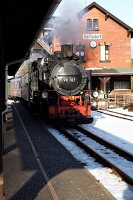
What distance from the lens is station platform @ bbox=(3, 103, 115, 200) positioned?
20.1 ft

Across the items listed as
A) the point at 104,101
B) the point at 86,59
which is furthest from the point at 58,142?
the point at 86,59

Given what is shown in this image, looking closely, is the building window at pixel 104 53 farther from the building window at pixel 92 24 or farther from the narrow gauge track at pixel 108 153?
the narrow gauge track at pixel 108 153

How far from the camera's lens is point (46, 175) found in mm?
7281

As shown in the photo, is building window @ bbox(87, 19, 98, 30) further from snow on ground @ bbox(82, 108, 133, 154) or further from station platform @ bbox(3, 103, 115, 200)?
station platform @ bbox(3, 103, 115, 200)

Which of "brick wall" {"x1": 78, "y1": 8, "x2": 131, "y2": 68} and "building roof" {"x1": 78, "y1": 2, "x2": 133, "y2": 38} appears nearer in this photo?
"building roof" {"x1": 78, "y1": 2, "x2": 133, "y2": 38}

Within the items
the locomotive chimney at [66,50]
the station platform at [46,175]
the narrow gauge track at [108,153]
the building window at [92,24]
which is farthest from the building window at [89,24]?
the station platform at [46,175]

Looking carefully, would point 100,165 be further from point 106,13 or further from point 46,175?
point 106,13

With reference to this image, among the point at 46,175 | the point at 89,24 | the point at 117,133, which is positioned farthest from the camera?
the point at 89,24

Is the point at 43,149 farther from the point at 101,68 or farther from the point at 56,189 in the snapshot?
the point at 101,68

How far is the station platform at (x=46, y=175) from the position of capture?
613 cm

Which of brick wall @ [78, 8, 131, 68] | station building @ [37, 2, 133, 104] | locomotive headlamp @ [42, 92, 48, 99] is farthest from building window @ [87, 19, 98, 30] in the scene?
locomotive headlamp @ [42, 92, 48, 99]

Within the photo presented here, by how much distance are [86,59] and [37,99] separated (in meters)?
18.9

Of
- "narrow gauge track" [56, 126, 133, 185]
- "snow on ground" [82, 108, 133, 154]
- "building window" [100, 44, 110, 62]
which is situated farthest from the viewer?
"building window" [100, 44, 110, 62]

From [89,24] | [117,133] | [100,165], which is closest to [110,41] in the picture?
[89,24]
